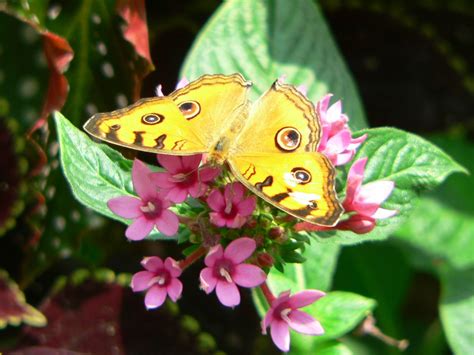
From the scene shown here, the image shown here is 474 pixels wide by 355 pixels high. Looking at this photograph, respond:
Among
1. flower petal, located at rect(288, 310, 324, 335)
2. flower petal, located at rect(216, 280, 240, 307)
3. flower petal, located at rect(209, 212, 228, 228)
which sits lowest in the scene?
flower petal, located at rect(288, 310, 324, 335)

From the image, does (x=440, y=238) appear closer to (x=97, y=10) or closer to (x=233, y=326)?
(x=233, y=326)

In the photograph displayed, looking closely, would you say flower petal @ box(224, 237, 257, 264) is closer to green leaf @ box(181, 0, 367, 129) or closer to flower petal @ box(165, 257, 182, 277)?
flower petal @ box(165, 257, 182, 277)

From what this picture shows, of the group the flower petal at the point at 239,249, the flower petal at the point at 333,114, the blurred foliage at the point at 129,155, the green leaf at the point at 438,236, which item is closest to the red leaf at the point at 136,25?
the blurred foliage at the point at 129,155

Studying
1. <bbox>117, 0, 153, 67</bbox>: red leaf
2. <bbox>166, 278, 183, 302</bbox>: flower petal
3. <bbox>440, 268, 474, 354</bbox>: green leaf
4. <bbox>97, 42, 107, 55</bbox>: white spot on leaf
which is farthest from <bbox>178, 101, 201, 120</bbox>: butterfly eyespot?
<bbox>440, 268, 474, 354</bbox>: green leaf

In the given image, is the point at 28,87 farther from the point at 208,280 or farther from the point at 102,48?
the point at 208,280

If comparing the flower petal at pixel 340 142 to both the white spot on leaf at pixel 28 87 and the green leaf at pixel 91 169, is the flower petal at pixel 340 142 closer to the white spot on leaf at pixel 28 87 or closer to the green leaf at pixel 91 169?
the green leaf at pixel 91 169
